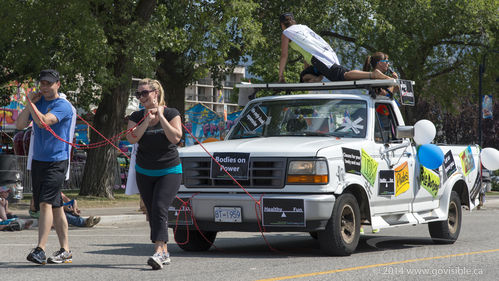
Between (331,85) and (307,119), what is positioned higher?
(331,85)

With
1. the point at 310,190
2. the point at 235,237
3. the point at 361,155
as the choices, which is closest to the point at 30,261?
the point at 310,190

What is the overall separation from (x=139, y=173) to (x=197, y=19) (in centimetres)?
1378

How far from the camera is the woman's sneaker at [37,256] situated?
311 inches

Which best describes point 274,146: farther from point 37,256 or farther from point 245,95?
point 37,256

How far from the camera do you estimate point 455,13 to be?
113 feet

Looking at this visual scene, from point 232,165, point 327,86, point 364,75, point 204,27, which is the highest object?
point 204,27

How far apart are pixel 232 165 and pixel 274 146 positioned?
52cm

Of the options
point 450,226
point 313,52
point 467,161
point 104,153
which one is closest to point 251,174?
point 313,52

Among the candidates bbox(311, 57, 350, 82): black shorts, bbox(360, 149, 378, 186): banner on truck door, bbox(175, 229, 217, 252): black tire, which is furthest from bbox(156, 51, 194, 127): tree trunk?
bbox(360, 149, 378, 186): banner on truck door

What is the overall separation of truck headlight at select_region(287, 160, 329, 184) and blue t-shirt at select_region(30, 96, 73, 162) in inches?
94.3

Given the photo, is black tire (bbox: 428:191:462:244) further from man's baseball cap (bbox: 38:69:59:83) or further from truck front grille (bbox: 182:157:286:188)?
man's baseball cap (bbox: 38:69:59:83)

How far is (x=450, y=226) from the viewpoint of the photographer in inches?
460

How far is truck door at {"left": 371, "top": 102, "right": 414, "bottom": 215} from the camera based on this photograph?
9.91 meters

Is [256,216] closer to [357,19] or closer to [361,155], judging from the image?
[361,155]
